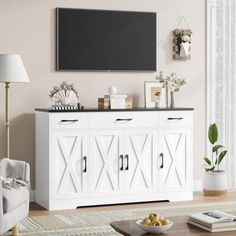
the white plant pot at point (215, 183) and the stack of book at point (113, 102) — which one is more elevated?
the stack of book at point (113, 102)

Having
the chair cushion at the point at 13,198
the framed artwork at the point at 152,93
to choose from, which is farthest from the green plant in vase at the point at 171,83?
the chair cushion at the point at 13,198

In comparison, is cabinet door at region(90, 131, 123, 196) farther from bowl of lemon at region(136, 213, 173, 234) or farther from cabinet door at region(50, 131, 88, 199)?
bowl of lemon at region(136, 213, 173, 234)

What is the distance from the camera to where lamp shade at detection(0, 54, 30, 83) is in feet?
18.0

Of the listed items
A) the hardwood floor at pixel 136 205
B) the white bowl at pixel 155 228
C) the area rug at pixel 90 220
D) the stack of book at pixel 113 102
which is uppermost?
the stack of book at pixel 113 102

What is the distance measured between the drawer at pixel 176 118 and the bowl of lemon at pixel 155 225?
263cm

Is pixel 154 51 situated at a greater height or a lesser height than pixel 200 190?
greater

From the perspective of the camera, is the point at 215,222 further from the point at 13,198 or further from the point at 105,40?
the point at 105,40

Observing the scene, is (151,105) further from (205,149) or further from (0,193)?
(0,193)

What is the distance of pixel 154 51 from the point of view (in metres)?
6.73

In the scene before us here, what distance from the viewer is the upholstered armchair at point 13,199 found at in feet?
14.1

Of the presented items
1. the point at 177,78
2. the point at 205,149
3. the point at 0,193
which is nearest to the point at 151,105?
the point at 177,78

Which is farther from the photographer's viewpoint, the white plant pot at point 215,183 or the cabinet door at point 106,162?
the white plant pot at point 215,183

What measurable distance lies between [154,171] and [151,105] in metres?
0.74

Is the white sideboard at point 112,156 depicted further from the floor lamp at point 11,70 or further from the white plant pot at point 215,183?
the floor lamp at point 11,70
